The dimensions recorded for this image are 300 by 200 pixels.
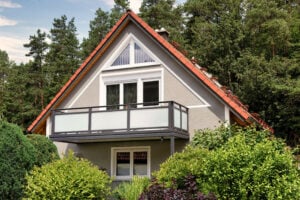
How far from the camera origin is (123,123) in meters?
15.5

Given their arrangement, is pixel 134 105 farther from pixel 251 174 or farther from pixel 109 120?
pixel 251 174

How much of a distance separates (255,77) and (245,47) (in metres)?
4.77

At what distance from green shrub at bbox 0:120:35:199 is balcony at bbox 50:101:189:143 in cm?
399

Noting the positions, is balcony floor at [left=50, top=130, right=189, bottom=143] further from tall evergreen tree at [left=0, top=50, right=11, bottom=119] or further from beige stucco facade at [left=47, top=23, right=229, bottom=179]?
tall evergreen tree at [left=0, top=50, right=11, bottom=119]

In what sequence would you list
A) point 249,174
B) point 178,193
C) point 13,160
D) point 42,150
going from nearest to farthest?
point 249,174 → point 178,193 → point 13,160 → point 42,150

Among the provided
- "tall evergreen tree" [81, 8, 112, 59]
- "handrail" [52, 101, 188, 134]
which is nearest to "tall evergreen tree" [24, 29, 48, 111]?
"tall evergreen tree" [81, 8, 112, 59]

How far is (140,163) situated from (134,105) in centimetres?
257

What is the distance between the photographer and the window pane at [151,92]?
16938mm

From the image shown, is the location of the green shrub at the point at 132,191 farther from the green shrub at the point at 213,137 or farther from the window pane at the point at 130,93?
the window pane at the point at 130,93

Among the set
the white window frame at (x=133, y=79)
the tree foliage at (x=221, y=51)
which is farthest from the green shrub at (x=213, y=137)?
the tree foliage at (x=221, y=51)

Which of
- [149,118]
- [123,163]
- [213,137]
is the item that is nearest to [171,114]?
[149,118]

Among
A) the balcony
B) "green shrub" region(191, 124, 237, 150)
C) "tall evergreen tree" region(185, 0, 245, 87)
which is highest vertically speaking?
"tall evergreen tree" region(185, 0, 245, 87)

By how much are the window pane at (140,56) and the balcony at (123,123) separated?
2.00m

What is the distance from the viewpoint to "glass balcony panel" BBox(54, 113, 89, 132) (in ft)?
53.0
